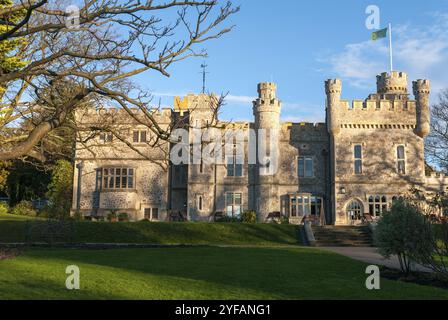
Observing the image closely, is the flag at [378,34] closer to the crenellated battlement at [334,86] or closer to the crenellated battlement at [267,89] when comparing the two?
the crenellated battlement at [334,86]

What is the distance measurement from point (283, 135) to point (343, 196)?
610 cm

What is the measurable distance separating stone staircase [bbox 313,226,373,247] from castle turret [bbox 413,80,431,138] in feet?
33.9

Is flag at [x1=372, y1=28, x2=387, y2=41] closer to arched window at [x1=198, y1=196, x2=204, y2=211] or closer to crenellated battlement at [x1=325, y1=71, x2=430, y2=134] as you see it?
crenellated battlement at [x1=325, y1=71, x2=430, y2=134]

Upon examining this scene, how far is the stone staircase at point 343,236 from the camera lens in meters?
23.4

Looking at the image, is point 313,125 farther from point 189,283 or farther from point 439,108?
point 189,283

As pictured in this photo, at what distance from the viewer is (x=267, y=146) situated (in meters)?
33.6

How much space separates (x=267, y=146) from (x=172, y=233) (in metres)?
12.3

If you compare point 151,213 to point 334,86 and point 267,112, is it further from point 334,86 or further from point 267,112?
point 334,86

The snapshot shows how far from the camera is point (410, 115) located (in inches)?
1296

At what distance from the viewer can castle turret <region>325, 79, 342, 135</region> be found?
32625 millimetres

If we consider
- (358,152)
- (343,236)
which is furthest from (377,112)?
(343,236)

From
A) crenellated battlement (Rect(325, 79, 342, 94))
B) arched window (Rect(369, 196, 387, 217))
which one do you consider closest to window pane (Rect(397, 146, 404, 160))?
arched window (Rect(369, 196, 387, 217))

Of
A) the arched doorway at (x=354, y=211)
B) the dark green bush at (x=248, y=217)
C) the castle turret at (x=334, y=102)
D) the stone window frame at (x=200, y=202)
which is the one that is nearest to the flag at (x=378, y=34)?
the castle turret at (x=334, y=102)
